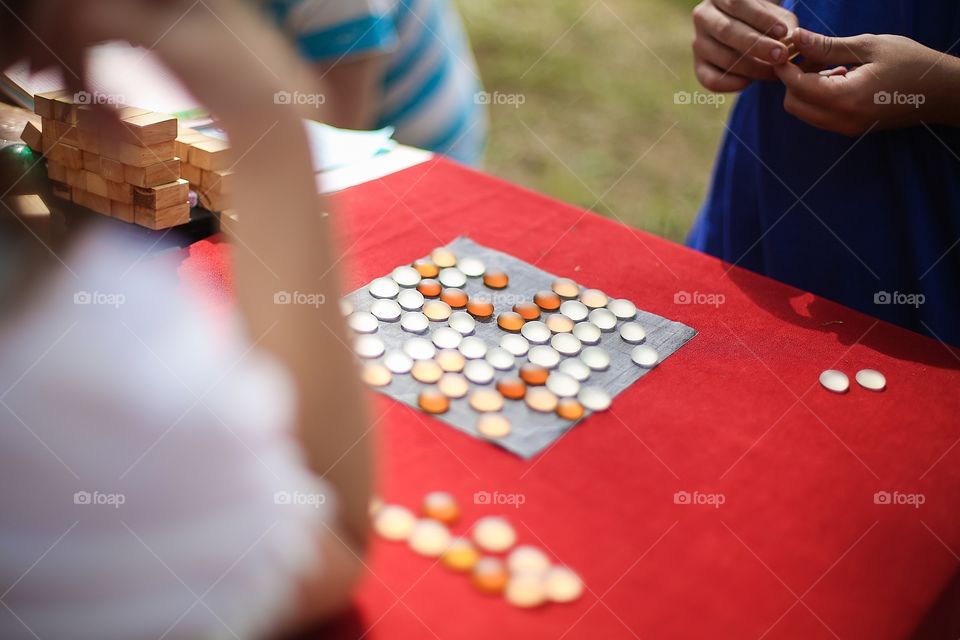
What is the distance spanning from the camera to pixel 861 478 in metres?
1.08

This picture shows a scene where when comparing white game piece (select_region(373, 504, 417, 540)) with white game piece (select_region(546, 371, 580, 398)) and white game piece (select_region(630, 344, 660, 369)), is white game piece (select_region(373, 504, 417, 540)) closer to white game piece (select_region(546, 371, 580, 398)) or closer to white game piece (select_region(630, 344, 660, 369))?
white game piece (select_region(546, 371, 580, 398))

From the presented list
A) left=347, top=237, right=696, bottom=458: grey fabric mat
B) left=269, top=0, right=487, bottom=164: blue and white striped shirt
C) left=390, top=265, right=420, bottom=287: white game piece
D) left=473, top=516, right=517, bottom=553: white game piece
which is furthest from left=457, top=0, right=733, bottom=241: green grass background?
left=473, top=516, right=517, bottom=553: white game piece

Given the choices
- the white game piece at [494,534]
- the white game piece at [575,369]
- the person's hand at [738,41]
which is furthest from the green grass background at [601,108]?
the white game piece at [494,534]

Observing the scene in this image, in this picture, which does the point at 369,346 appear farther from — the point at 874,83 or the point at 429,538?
the point at 874,83

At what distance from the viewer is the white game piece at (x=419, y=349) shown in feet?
4.00

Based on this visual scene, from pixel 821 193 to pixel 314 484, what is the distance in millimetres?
1285

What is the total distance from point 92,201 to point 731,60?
119 cm

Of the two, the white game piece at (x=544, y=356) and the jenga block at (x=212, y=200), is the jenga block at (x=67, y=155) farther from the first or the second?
the white game piece at (x=544, y=356)

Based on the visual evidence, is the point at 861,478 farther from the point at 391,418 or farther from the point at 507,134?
the point at 507,134

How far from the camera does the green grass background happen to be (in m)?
4.24

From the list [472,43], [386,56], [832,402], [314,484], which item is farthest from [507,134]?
[314,484]

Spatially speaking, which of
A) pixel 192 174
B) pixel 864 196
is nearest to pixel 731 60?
pixel 864 196

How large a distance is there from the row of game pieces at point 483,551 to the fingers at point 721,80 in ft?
3.57

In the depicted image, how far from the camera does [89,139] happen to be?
1.34m
